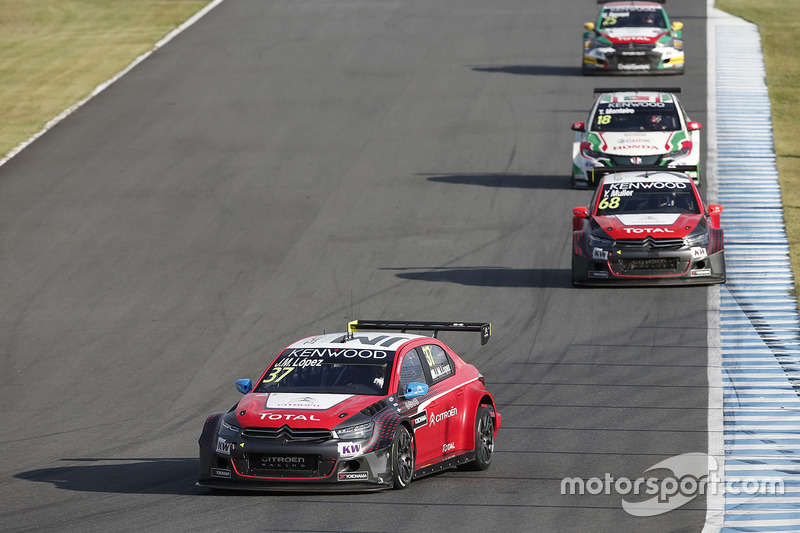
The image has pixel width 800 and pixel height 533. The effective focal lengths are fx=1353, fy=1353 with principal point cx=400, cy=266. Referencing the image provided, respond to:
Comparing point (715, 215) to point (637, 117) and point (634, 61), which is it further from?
point (634, 61)

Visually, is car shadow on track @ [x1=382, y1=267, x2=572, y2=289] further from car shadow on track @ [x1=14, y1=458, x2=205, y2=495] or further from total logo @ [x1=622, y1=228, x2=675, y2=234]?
car shadow on track @ [x1=14, y1=458, x2=205, y2=495]

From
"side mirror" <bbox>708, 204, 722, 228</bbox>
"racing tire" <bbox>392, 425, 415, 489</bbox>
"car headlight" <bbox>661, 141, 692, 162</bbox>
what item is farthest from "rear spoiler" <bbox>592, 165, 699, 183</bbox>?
"racing tire" <bbox>392, 425, 415, 489</bbox>

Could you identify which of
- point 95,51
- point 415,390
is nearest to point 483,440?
point 415,390

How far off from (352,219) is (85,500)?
48.0ft

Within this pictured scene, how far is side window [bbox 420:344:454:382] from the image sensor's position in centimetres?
1230

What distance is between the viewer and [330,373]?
11.8 m

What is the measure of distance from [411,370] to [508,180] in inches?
639

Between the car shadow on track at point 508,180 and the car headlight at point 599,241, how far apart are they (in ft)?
21.5

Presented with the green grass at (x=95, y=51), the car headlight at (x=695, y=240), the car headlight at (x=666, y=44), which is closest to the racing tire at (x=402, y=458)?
the car headlight at (x=695, y=240)

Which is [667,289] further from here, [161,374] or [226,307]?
[161,374]

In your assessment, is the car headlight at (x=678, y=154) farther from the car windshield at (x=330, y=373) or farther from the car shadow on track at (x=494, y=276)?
the car windshield at (x=330, y=373)

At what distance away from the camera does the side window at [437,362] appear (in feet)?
40.4

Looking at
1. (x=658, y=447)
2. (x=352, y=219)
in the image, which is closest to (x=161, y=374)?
(x=658, y=447)

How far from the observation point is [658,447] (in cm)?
1281
